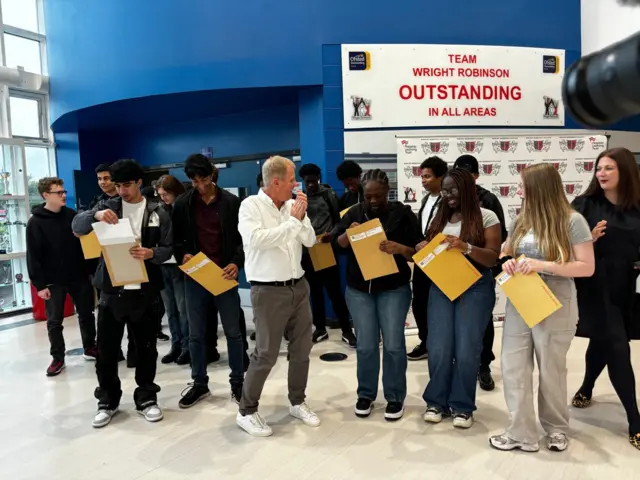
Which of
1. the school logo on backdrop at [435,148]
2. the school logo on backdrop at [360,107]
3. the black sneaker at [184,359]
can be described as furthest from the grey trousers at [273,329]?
the school logo on backdrop at [360,107]

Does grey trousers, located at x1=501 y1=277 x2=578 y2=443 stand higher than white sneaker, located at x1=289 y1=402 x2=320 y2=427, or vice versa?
grey trousers, located at x1=501 y1=277 x2=578 y2=443

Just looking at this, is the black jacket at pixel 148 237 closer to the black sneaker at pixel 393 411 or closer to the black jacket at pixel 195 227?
the black jacket at pixel 195 227

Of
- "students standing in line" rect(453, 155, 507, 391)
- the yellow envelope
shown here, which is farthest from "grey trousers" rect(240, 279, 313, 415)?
the yellow envelope

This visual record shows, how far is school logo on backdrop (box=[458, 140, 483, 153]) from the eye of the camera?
512 cm

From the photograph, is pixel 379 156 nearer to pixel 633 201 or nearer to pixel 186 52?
pixel 186 52

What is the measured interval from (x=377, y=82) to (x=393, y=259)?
283 cm

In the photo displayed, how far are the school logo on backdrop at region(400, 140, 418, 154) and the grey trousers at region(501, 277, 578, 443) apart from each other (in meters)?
2.65

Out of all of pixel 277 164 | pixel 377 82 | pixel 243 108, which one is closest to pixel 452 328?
pixel 277 164

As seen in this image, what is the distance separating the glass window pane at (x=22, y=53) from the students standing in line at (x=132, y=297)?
573 cm

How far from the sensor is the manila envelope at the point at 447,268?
2.77 metres

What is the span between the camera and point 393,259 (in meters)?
2.96

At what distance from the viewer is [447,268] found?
2.79m

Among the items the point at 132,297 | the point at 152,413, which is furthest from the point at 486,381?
the point at 132,297

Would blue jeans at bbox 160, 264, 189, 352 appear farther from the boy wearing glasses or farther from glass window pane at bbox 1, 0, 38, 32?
glass window pane at bbox 1, 0, 38, 32
